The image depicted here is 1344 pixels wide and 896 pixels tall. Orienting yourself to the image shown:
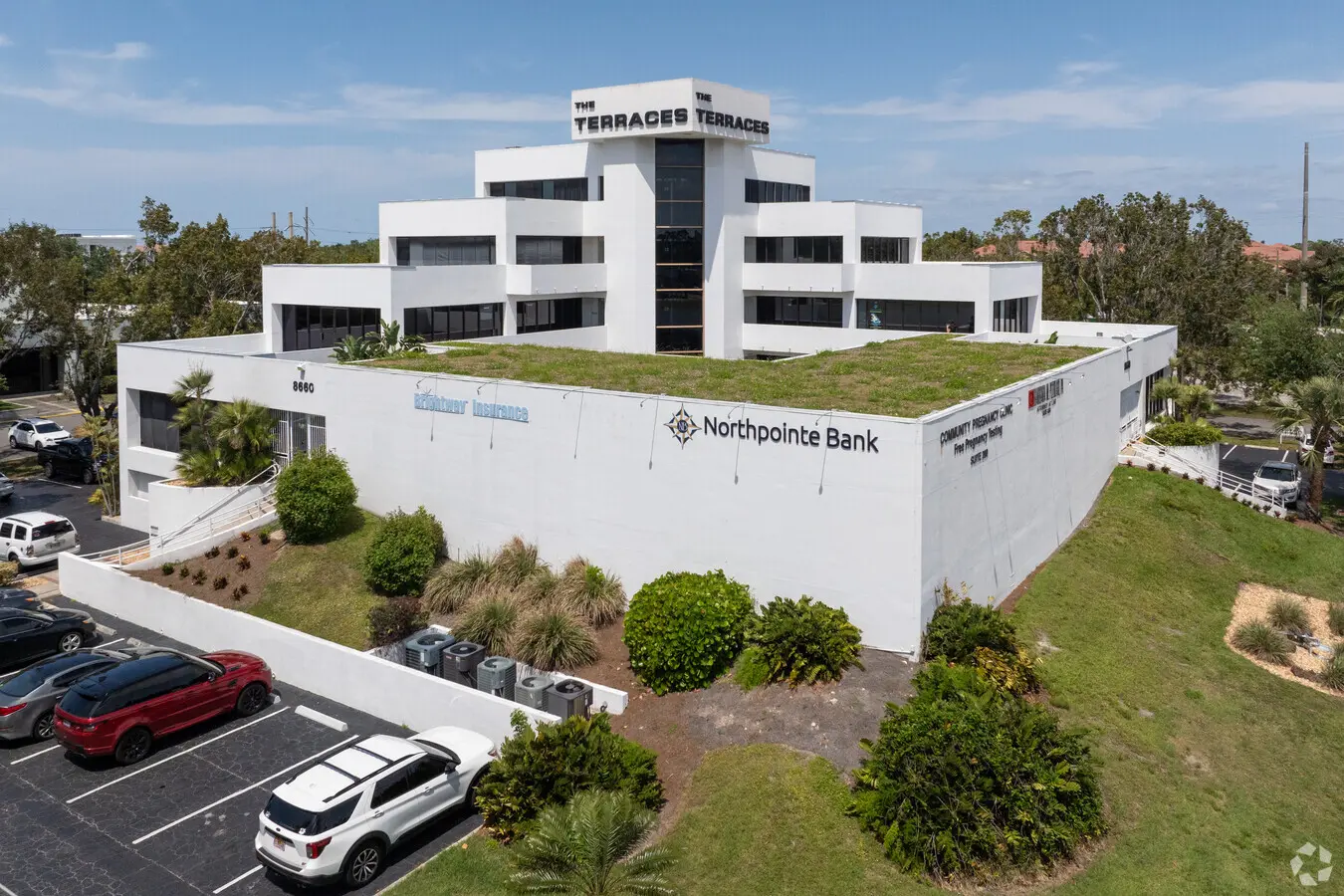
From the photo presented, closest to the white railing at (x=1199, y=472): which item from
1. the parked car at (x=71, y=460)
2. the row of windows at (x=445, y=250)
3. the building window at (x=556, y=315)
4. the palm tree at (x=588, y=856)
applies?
the building window at (x=556, y=315)

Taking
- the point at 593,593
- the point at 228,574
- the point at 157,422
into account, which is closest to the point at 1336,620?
the point at 593,593

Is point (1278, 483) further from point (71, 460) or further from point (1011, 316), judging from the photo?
point (71, 460)

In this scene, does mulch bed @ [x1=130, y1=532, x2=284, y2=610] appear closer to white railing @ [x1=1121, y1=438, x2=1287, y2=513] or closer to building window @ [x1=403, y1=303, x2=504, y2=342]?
building window @ [x1=403, y1=303, x2=504, y2=342]

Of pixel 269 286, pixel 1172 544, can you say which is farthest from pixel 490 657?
pixel 269 286

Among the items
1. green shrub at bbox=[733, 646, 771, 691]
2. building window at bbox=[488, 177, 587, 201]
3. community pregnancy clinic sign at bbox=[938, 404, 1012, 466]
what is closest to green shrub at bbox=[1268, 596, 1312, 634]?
community pregnancy clinic sign at bbox=[938, 404, 1012, 466]

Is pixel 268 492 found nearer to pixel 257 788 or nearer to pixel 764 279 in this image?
pixel 257 788
